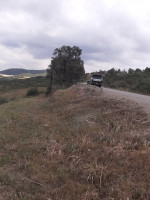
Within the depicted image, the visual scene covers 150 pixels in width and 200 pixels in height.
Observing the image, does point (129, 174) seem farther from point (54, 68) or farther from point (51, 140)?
point (54, 68)

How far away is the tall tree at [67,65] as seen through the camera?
4544 cm

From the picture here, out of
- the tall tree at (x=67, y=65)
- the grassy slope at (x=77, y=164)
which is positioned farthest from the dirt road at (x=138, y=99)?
the tall tree at (x=67, y=65)

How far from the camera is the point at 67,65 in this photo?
45.4 m

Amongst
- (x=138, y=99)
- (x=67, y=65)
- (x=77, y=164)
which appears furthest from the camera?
(x=67, y=65)

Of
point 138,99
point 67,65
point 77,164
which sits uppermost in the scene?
point 67,65

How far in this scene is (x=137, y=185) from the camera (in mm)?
4438

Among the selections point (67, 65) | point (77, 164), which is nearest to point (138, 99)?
point (77, 164)

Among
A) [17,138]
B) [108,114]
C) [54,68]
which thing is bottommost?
[17,138]

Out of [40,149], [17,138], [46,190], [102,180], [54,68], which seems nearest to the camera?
[46,190]

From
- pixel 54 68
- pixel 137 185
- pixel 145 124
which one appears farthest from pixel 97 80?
pixel 137 185

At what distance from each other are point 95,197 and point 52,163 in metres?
1.90

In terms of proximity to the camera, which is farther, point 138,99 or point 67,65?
point 67,65

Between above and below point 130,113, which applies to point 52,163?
below

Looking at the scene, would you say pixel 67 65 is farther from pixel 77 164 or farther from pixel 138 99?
pixel 77 164
